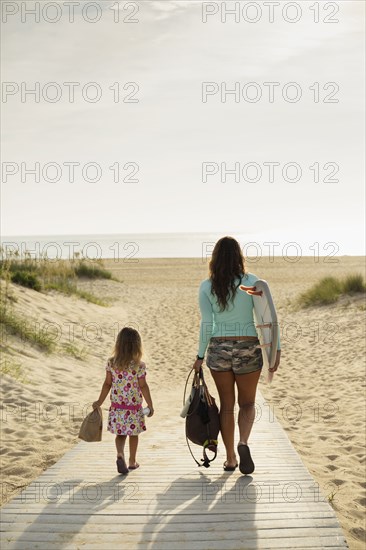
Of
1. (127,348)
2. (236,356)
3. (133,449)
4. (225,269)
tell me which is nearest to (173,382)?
(133,449)

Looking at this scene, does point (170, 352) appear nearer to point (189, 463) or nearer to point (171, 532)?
point (189, 463)

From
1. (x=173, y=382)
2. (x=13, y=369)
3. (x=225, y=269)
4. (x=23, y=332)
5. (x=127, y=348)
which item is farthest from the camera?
(x=23, y=332)

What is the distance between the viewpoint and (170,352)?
14820 millimetres

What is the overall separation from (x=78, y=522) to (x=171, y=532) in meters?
0.66

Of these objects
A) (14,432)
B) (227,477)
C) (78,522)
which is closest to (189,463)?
(227,477)

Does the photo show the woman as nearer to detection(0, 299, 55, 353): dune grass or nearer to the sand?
the sand

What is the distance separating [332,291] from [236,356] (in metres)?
15.4

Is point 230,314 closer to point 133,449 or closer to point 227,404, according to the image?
point 227,404

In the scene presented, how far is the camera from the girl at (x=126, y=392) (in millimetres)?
5512

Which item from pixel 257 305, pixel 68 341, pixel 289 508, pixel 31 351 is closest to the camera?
pixel 289 508

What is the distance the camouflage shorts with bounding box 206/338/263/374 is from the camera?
513cm

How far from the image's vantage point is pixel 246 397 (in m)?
5.27

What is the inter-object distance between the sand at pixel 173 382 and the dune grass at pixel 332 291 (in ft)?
1.51

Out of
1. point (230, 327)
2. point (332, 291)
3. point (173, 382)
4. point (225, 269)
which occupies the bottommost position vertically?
point (173, 382)
